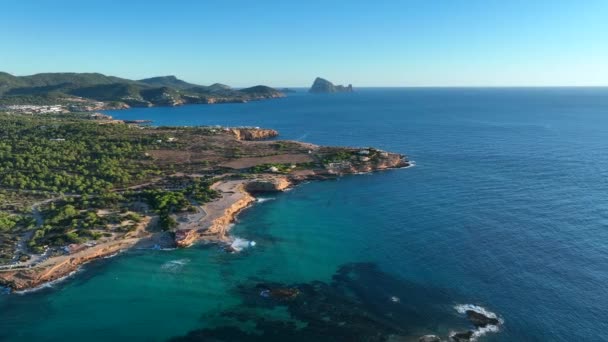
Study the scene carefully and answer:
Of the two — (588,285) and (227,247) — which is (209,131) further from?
(588,285)

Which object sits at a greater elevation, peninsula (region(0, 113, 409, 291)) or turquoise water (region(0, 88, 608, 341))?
peninsula (region(0, 113, 409, 291))

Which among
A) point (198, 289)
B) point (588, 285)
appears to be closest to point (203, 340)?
point (198, 289)

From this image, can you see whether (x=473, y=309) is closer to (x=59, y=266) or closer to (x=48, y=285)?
(x=48, y=285)

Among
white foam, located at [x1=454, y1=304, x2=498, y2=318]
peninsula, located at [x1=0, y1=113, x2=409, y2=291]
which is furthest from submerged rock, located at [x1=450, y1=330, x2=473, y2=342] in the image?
peninsula, located at [x1=0, y1=113, x2=409, y2=291]

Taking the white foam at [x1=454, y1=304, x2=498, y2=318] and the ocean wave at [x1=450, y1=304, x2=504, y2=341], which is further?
the white foam at [x1=454, y1=304, x2=498, y2=318]

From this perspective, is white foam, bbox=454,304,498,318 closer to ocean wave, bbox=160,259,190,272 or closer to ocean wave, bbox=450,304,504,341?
ocean wave, bbox=450,304,504,341

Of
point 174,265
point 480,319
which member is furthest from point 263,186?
point 480,319
